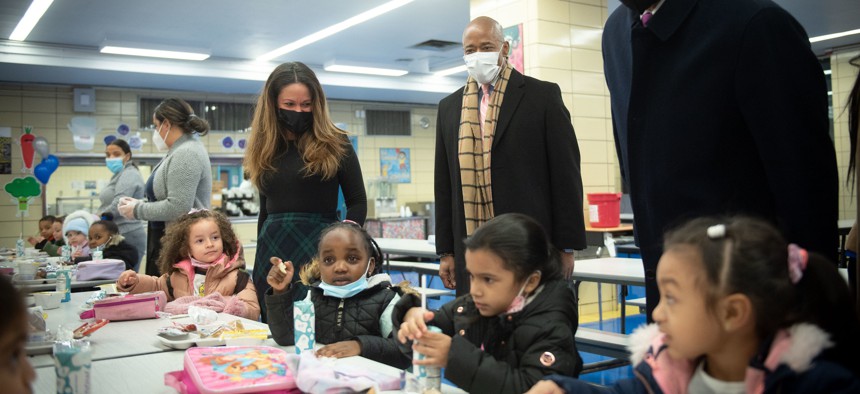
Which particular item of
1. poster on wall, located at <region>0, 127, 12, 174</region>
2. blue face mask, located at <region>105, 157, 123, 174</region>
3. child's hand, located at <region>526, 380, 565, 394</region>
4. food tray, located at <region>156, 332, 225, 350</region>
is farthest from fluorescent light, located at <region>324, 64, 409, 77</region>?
child's hand, located at <region>526, 380, 565, 394</region>

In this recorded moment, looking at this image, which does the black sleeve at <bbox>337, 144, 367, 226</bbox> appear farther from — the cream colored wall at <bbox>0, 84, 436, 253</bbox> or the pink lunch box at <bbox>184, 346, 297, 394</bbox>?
the cream colored wall at <bbox>0, 84, 436, 253</bbox>

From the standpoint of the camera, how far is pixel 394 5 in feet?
25.7

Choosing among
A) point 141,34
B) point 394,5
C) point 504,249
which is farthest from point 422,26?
point 504,249

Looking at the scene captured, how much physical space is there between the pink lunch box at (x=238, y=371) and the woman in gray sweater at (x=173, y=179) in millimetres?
2254

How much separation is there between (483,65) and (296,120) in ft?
2.61

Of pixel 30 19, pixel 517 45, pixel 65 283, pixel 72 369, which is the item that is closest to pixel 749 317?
pixel 72 369

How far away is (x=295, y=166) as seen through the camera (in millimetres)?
2906

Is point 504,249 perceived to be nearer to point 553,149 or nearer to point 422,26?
point 553,149

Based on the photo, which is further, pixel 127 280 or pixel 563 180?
pixel 127 280

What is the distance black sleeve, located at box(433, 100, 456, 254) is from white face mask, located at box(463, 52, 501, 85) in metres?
0.21

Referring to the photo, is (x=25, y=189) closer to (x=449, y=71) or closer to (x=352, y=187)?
(x=449, y=71)

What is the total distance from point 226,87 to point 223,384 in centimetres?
1057

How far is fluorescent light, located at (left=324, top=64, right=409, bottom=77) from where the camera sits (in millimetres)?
10930

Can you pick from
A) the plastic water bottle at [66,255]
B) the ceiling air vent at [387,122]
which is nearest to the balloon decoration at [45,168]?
the plastic water bottle at [66,255]
